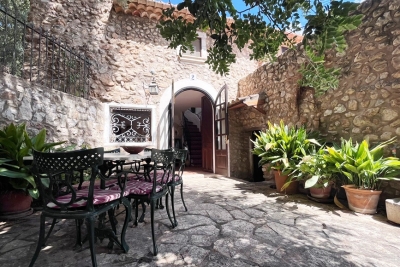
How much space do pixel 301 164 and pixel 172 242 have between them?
2154mm

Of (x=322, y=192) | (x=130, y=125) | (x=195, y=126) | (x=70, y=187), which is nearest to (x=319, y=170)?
(x=322, y=192)

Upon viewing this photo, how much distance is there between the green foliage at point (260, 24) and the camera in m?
1.15

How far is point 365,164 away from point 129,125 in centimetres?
470

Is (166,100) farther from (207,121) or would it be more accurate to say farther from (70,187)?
(70,187)

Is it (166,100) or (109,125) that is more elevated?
(166,100)

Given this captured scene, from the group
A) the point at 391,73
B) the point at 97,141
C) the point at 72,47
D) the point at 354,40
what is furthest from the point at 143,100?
the point at 391,73

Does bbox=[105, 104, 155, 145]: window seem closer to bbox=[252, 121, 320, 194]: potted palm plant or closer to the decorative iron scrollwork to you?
the decorative iron scrollwork

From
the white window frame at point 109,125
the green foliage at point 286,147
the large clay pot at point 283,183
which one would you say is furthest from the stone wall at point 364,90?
the white window frame at point 109,125

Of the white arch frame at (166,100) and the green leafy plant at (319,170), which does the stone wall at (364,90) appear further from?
the white arch frame at (166,100)

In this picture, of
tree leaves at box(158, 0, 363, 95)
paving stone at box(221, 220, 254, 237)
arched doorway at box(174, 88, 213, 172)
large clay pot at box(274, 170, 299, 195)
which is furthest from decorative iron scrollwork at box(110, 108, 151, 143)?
tree leaves at box(158, 0, 363, 95)

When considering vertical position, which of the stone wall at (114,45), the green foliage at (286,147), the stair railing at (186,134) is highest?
the stone wall at (114,45)

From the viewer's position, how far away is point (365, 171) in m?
2.37

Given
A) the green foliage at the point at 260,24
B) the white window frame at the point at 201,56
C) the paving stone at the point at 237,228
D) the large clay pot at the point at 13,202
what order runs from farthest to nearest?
1. the white window frame at the point at 201,56
2. the large clay pot at the point at 13,202
3. the paving stone at the point at 237,228
4. the green foliage at the point at 260,24

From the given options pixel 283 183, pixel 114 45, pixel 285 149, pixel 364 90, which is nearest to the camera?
pixel 364 90
